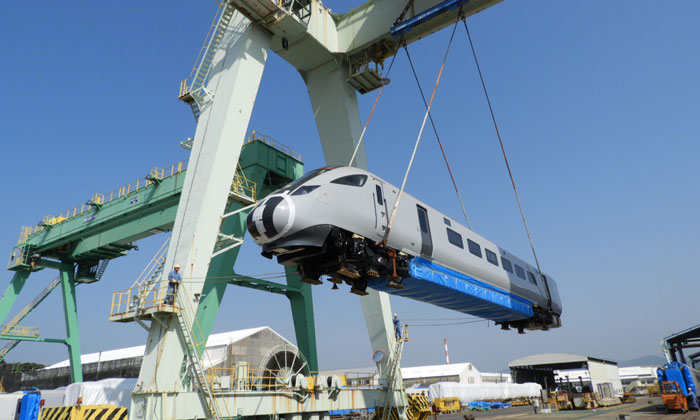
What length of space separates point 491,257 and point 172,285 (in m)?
10.8

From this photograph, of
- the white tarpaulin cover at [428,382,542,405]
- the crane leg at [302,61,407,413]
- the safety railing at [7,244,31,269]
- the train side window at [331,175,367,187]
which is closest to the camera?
the train side window at [331,175,367,187]

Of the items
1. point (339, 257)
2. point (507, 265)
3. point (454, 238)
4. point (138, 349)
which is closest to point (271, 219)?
point (339, 257)

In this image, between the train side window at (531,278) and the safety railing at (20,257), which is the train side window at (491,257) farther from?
the safety railing at (20,257)

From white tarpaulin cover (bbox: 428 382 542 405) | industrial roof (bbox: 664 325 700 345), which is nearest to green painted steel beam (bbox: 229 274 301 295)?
white tarpaulin cover (bbox: 428 382 542 405)

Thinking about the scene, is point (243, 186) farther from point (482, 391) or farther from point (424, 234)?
point (482, 391)

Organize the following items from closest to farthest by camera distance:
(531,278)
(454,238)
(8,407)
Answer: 1. (454,238)
2. (531,278)
3. (8,407)

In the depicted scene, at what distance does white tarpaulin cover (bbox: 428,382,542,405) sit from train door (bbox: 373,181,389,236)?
31.2m

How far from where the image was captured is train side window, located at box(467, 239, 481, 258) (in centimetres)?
1498

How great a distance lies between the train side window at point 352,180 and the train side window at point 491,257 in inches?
267

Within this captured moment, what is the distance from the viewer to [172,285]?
13500 millimetres

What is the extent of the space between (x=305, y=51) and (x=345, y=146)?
4.75 m

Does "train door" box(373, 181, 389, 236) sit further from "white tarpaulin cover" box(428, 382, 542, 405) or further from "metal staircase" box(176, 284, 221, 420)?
"white tarpaulin cover" box(428, 382, 542, 405)

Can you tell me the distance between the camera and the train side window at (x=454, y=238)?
46.1ft

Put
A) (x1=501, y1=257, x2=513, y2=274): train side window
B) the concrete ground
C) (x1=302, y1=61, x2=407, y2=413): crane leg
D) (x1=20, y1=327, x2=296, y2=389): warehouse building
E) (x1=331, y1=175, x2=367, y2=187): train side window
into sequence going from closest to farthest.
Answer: (x1=331, y1=175, x2=367, y2=187): train side window, (x1=501, y1=257, x2=513, y2=274): train side window, (x1=302, y1=61, x2=407, y2=413): crane leg, the concrete ground, (x1=20, y1=327, x2=296, y2=389): warehouse building
